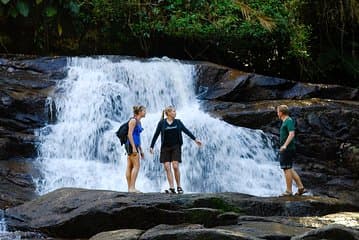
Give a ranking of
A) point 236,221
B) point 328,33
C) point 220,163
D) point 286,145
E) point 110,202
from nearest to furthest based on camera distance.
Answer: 1. point 236,221
2. point 110,202
3. point 286,145
4. point 220,163
5. point 328,33

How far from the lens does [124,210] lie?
26.8 feet

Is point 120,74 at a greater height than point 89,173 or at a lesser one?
greater

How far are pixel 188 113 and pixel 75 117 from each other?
9.08 ft

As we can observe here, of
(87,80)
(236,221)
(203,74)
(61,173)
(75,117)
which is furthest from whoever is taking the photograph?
(203,74)

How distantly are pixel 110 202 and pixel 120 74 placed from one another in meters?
7.83

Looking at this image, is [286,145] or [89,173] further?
[89,173]

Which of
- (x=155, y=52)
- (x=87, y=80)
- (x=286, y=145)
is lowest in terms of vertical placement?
(x=286, y=145)

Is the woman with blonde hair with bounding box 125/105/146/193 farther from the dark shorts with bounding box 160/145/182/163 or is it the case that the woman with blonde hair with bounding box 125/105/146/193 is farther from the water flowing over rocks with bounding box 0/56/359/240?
the water flowing over rocks with bounding box 0/56/359/240

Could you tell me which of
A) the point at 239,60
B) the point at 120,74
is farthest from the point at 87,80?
the point at 239,60

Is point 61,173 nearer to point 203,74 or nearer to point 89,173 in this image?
point 89,173

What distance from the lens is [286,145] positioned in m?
10.1

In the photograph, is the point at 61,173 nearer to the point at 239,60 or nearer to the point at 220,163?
the point at 220,163

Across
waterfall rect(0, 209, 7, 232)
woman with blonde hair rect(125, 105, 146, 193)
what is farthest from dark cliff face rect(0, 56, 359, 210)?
woman with blonde hair rect(125, 105, 146, 193)

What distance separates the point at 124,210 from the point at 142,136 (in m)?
5.45
